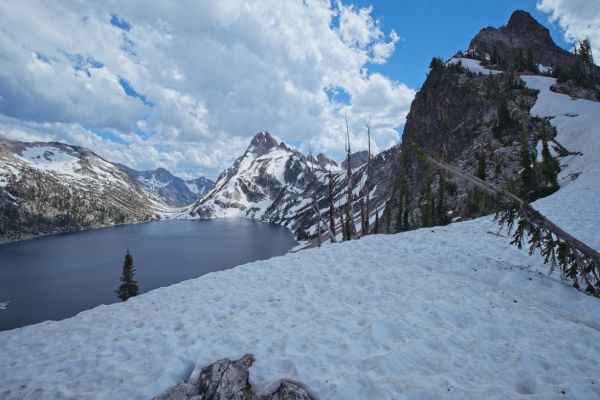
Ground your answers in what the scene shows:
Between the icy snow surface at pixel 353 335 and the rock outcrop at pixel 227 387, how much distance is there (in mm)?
216

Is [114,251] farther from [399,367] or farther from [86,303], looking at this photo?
[399,367]

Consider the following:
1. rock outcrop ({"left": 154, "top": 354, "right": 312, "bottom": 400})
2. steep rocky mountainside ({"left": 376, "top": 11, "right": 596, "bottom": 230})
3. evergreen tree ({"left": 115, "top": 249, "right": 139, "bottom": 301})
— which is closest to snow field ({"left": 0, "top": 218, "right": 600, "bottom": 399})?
rock outcrop ({"left": 154, "top": 354, "right": 312, "bottom": 400})

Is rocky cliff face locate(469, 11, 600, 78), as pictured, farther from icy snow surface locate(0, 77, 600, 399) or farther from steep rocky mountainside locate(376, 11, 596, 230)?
icy snow surface locate(0, 77, 600, 399)

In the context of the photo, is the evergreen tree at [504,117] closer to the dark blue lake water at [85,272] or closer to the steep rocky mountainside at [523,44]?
the steep rocky mountainside at [523,44]

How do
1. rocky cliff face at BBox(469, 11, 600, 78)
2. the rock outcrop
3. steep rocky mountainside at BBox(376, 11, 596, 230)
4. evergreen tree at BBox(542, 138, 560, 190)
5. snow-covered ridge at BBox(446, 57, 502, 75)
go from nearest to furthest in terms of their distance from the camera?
the rock outcrop < evergreen tree at BBox(542, 138, 560, 190) < steep rocky mountainside at BBox(376, 11, 596, 230) < snow-covered ridge at BBox(446, 57, 502, 75) < rocky cliff face at BBox(469, 11, 600, 78)

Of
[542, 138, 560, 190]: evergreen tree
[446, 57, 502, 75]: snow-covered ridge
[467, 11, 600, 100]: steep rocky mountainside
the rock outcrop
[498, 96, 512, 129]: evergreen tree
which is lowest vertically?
the rock outcrop

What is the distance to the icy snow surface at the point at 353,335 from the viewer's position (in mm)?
6096

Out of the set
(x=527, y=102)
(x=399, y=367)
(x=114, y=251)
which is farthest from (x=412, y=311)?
(x=114, y=251)

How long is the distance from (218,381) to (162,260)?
109865 mm

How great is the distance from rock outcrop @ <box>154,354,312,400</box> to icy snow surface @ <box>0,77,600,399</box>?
216 mm

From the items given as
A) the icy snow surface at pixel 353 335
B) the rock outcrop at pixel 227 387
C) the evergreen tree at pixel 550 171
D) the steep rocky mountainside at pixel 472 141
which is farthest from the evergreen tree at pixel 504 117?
the rock outcrop at pixel 227 387

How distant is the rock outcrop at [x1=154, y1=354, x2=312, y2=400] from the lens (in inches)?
226

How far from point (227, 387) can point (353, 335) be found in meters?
3.33

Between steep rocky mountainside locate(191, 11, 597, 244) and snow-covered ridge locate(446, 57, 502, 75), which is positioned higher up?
snow-covered ridge locate(446, 57, 502, 75)
